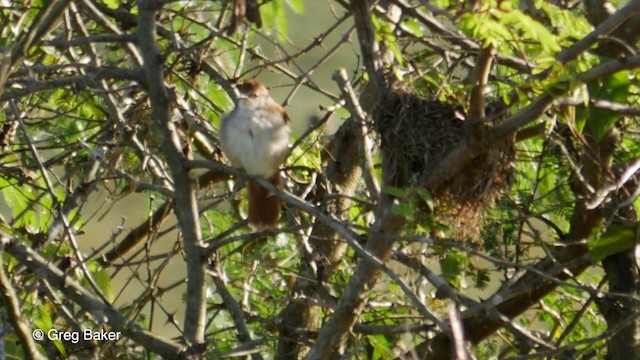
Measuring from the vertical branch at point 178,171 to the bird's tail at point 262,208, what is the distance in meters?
0.83

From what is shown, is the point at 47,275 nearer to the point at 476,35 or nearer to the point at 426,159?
the point at 426,159

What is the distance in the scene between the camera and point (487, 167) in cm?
432

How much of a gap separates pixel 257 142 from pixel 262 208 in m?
0.38

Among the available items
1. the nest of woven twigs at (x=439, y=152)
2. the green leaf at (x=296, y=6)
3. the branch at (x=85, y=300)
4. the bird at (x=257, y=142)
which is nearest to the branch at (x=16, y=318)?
the branch at (x=85, y=300)

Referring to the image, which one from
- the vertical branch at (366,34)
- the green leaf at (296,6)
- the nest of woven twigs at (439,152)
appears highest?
the green leaf at (296,6)

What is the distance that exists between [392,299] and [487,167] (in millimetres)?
1761

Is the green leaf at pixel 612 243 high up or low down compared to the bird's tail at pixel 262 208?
down

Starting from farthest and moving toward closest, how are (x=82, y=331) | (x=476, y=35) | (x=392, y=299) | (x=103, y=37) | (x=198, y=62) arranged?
(x=392, y=299)
(x=198, y=62)
(x=82, y=331)
(x=103, y=37)
(x=476, y=35)

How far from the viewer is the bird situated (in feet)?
17.0

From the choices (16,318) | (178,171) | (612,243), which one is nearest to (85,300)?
(16,318)

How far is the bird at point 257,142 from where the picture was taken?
5176 mm

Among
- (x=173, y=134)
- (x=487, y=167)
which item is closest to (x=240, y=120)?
(x=173, y=134)

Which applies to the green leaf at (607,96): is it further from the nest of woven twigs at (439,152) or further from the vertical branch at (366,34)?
the vertical branch at (366,34)

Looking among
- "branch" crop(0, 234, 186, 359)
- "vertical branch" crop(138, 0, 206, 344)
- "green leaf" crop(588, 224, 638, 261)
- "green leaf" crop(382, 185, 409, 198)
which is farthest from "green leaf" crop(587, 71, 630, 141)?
"branch" crop(0, 234, 186, 359)
